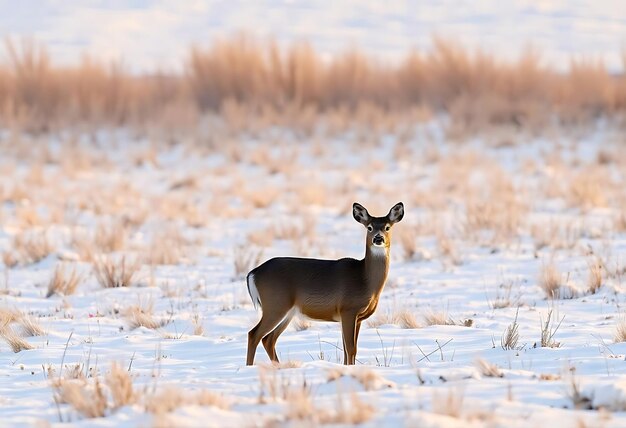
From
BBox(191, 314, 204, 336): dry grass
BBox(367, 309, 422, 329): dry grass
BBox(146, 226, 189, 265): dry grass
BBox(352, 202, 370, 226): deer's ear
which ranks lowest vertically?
BBox(191, 314, 204, 336): dry grass

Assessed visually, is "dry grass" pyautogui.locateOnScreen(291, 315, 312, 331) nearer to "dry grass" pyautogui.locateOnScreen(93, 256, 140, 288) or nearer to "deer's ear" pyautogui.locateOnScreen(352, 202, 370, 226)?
"deer's ear" pyautogui.locateOnScreen(352, 202, 370, 226)

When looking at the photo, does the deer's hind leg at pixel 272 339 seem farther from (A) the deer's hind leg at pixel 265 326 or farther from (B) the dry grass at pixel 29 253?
(B) the dry grass at pixel 29 253

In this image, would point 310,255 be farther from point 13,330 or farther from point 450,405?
point 450,405

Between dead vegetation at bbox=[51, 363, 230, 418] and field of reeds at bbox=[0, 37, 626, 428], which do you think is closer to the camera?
dead vegetation at bbox=[51, 363, 230, 418]

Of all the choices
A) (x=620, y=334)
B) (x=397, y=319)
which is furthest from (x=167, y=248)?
(x=620, y=334)

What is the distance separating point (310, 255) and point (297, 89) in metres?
14.4

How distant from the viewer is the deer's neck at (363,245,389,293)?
22.0 feet

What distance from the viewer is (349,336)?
6.57 meters

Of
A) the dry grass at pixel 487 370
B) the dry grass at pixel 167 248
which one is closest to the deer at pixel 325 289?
the dry grass at pixel 487 370

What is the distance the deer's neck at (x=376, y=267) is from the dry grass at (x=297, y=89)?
685 inches

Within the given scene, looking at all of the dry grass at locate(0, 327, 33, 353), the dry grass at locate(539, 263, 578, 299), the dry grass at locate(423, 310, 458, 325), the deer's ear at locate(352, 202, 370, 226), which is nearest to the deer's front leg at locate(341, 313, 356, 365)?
the deer's ear at locate(352, 202, 370, 226)

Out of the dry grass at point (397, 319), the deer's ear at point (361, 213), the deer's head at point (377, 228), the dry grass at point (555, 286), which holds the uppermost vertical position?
the deer's ear at point (361, 213)

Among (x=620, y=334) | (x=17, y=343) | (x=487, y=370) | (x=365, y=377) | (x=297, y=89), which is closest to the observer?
(x=365, y=377)

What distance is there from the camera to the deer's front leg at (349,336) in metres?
6.55
